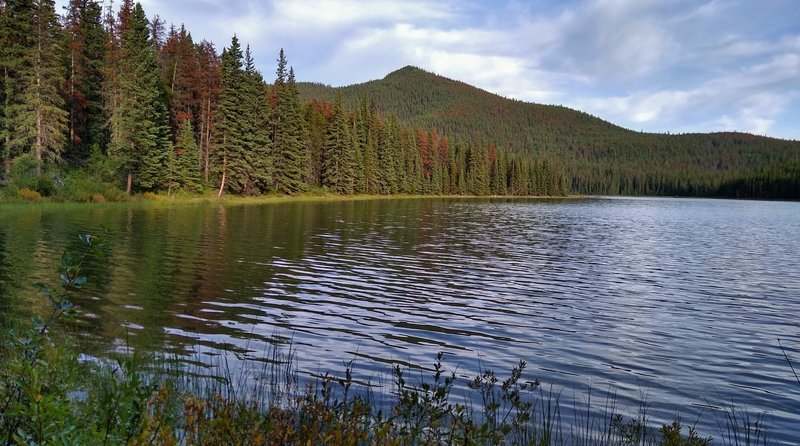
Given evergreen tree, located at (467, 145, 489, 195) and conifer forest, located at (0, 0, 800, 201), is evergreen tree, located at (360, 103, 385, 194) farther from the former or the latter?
evergreen tree, located at (467, 145, 489, 195)

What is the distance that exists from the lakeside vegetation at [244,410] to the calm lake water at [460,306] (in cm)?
99

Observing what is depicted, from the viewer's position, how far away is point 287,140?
2889 inches

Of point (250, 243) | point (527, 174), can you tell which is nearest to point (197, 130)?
point (250, 243)

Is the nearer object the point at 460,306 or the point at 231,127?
the point at 460,306

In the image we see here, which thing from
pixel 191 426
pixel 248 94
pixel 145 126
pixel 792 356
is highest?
pixel 248 94

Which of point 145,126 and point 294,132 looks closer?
point 145,126

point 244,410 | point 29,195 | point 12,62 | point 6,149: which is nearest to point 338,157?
point 12,62

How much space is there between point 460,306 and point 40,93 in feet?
137

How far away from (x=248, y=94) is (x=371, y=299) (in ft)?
182

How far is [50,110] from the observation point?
4234cm

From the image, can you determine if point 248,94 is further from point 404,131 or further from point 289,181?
point 404,131

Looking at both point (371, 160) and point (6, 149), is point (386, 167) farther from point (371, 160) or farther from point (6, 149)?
point (6, 149)

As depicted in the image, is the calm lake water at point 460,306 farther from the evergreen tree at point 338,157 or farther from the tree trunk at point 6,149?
the evergreen tree at point 338,157

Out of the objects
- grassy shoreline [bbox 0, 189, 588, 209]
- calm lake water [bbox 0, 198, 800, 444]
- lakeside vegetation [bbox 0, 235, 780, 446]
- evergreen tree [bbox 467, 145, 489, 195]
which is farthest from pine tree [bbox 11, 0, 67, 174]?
evergreen tree [bbox 467, 145, 489, 195]
